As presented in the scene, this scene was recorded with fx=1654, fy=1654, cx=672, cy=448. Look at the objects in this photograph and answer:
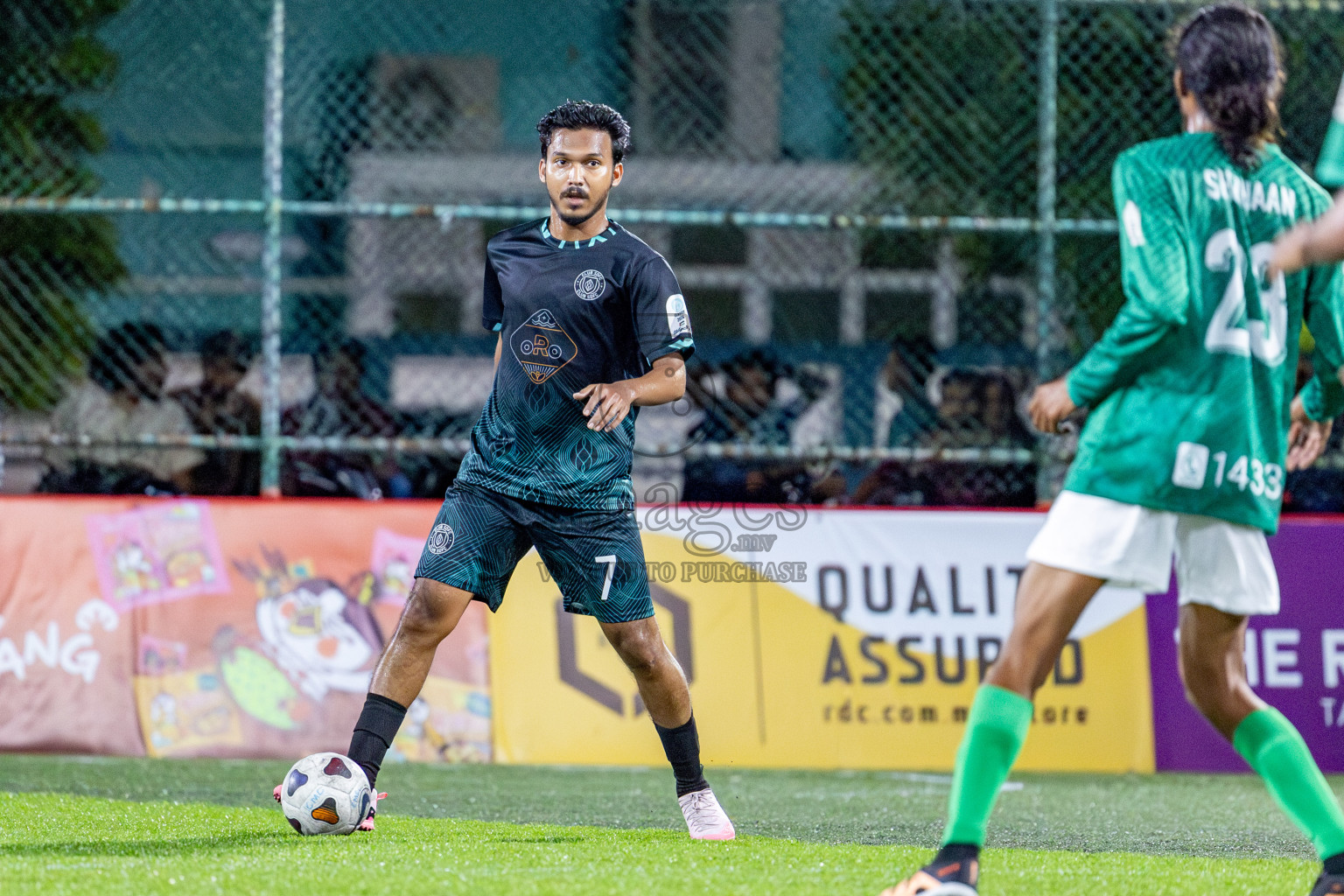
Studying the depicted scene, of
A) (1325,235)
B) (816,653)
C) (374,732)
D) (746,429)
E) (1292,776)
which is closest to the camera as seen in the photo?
(1325,235)

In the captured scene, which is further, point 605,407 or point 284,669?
point 284,669

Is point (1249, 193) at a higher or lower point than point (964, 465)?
→ higher

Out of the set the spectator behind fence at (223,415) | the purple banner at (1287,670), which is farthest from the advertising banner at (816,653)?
the spectator behind fence at (223,415)

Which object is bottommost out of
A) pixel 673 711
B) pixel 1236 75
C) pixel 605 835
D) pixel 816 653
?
pixel 816 653

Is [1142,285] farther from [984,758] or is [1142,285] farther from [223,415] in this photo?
[223,415]

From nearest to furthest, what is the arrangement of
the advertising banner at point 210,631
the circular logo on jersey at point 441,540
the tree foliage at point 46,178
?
the circular logo on jersey at point 441,540, the advertising banner at point 210,631, the tree foliage at point 46,178

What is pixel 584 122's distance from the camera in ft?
16.6

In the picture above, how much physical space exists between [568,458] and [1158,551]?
6.43 feet

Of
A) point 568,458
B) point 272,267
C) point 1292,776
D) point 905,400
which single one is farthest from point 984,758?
point 905,400

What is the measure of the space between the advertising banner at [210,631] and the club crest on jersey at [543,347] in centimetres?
287

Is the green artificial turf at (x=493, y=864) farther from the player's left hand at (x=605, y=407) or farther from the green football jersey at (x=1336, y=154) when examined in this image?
the green football jersey at (x=1336, y=154)

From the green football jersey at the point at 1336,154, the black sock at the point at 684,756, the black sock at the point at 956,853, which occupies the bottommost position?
the black sock at the point at 684,756

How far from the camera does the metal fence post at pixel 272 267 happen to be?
25.9ft

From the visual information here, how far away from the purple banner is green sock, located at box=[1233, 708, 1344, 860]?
3.98m
